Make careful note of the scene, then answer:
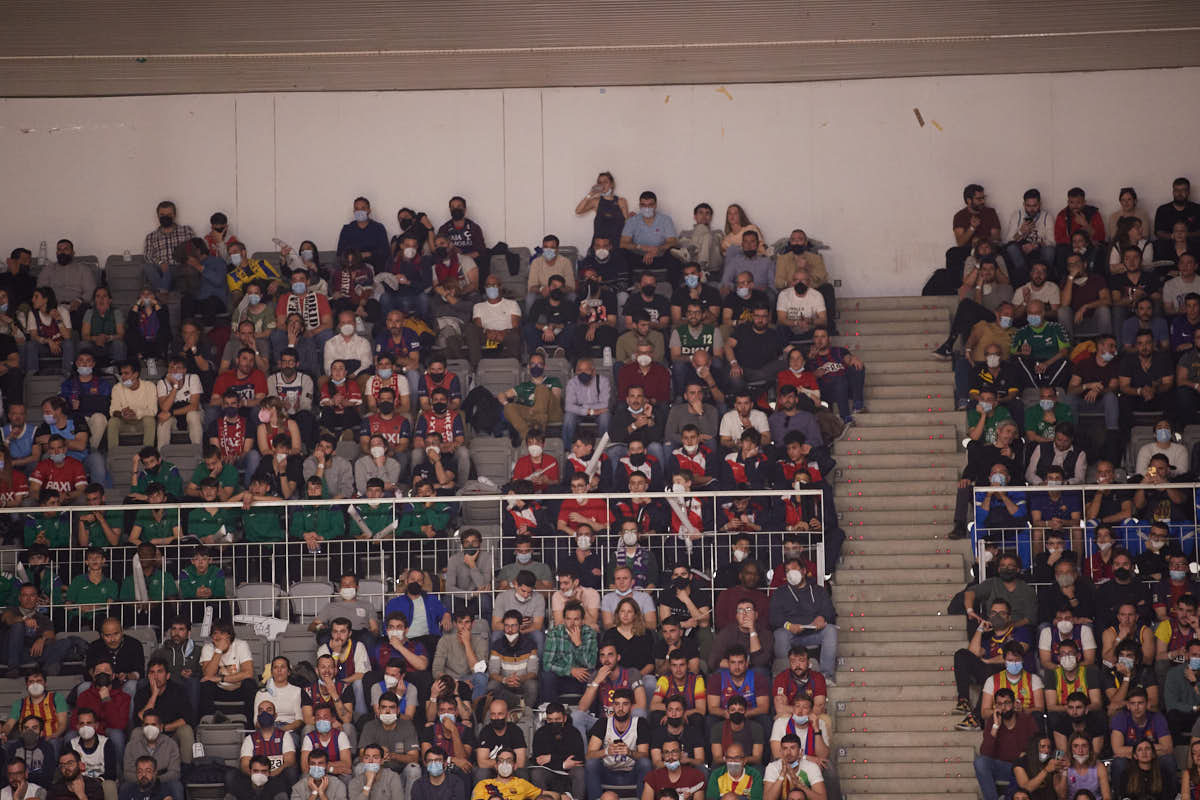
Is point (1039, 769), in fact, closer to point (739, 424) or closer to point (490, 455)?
point (739, 424)

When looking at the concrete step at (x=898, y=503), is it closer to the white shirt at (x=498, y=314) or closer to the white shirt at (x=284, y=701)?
the white shirt at (x=498, y=314)

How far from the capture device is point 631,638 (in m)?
14.4

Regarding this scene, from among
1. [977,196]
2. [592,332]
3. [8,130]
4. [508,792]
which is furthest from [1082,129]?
Result: [8,130]

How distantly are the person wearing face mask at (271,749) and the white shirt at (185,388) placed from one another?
4035 millimetres

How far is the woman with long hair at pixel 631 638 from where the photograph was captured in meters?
14.3

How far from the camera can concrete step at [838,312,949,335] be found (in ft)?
58.1

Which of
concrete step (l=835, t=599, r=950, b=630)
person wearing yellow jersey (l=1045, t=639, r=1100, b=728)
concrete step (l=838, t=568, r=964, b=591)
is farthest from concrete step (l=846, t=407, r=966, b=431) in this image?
person wearing yellow jersey (l=1045, t=639, r=1100, b=728)

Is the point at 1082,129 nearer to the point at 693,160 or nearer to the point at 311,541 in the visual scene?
the point at 693,160

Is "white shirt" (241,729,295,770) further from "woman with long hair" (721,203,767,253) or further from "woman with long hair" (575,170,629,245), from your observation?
"woman with long hair" (721,203,767,253)

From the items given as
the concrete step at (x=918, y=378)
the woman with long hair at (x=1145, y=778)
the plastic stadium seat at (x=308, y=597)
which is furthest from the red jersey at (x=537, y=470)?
the woman with long hair at (x=1145, y=778)

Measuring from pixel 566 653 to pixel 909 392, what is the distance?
190 inches

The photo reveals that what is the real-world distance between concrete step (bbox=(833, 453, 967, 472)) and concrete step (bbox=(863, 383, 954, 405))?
72 centimetres

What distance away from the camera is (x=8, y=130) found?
767 inches

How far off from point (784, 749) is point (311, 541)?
15.1 ft
